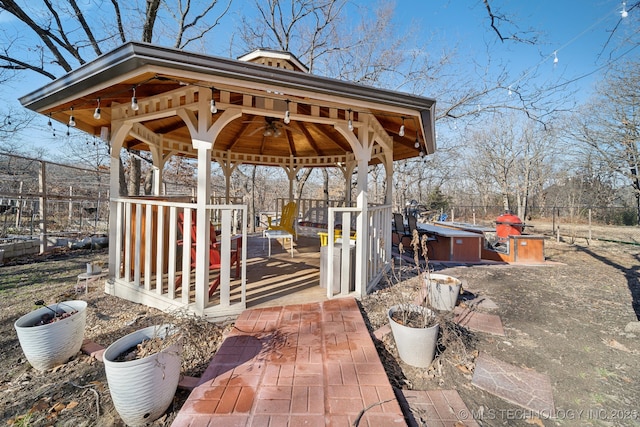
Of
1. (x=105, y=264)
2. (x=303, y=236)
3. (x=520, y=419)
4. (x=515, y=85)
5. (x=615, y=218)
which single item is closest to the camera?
(x=520, y=419)

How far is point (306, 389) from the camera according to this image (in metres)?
1.73

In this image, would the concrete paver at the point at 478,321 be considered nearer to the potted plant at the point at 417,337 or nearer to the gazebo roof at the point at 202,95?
the potted plant at the point at 417,337

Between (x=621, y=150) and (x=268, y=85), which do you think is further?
(x=621, y=150)

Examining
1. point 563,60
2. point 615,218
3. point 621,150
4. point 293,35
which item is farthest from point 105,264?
point 615,218

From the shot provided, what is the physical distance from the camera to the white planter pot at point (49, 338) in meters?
2.01

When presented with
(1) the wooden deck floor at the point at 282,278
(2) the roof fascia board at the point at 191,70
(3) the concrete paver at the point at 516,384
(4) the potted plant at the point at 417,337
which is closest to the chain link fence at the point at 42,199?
(2) the roof fascia board at the point at 191,70

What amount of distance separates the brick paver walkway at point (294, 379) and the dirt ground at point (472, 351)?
0.79 ft

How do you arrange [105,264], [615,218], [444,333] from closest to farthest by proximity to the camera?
[444,333] → [105,264] → [615,218]

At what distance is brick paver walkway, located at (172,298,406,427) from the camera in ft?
4.92

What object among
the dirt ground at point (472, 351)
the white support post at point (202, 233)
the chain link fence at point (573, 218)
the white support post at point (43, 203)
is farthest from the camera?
the chain link fence at point (573, 218)

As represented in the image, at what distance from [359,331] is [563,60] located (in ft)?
20.4

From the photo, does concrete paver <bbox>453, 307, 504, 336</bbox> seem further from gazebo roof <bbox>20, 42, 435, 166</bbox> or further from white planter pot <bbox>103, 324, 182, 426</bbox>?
white planter pot <bbox>103, 324, 182, 426</bbox>

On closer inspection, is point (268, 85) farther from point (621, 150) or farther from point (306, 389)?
point (621, 150)

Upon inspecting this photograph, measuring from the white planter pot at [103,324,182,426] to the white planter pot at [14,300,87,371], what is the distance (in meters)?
0.86
